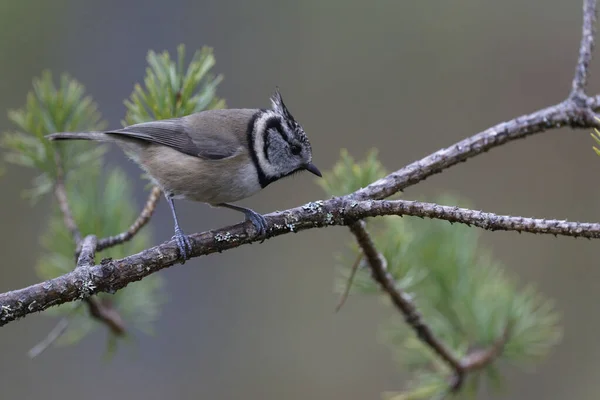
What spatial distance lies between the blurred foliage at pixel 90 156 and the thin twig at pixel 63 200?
1 cm

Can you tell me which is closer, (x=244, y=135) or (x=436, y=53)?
(x=244, y=135)

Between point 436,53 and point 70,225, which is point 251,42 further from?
point 70,225

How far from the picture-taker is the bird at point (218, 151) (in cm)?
231

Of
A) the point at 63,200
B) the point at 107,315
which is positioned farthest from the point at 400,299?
the point at 63,200

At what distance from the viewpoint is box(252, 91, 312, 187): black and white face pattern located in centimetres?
254

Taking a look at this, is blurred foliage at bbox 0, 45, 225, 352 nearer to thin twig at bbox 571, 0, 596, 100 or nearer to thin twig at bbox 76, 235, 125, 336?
thin twig at bbox 76, 235, 125, 336

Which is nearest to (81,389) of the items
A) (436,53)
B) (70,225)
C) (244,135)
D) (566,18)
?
(244,135)

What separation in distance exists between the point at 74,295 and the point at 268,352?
9.60 feet

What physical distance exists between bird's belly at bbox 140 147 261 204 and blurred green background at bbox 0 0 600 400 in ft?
4.04

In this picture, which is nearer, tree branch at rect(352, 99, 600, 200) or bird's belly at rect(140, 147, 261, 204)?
tree branch at rect(352, 99, 600, 200)

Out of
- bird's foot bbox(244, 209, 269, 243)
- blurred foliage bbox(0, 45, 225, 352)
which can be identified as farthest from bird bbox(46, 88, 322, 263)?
bird's foot bbox(244, 209, 269, 243)

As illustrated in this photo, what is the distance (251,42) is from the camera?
4609mm

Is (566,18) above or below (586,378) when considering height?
above

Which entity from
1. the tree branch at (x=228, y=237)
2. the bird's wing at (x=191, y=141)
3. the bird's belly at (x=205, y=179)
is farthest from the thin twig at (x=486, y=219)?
the bird's wing at (x=191, y=141)
